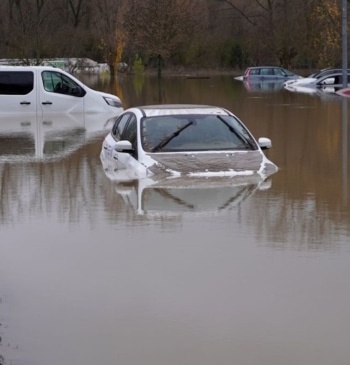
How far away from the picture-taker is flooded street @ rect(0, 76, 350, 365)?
667 centimetres

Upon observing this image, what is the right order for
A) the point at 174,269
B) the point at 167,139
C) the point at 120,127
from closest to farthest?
the point at 174,269, the point at 167,139, the point at 120,127

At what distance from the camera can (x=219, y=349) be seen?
21.5 feet

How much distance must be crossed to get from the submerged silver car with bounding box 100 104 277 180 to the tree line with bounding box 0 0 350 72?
49.0 meters

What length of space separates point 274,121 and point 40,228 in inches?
642

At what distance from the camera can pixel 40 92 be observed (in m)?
27.4

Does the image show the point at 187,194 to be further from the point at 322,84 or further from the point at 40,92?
the point at 322,84

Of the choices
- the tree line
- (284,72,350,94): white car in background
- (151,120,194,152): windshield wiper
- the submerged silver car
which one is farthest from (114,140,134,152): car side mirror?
the tree line

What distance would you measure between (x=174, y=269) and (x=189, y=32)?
70219mm

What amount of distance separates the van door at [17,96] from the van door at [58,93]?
26cm

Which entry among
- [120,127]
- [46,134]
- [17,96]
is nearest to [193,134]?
[120,127]

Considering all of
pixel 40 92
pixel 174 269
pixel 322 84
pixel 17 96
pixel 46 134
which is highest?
pixel 322 84

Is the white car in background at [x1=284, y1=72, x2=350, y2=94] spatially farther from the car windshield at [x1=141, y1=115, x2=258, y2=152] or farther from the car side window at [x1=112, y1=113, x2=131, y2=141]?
the car windshield at [x1=141, y1=115, x2=258, y2=152]

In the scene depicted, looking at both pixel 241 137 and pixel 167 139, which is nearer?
pixel 167 139

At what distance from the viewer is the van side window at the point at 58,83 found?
27.2m
